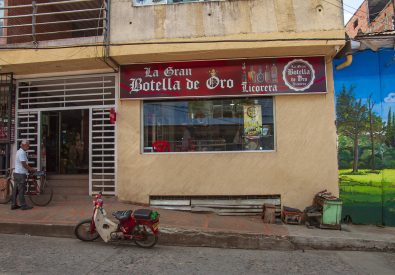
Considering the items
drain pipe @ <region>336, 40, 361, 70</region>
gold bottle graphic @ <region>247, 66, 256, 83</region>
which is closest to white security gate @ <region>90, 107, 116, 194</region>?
gold bottle graphic @ <region>247, 66, 256, 83</region>

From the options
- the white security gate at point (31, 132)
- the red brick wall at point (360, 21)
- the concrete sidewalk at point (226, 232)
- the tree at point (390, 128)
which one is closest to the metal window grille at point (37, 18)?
the white security gate at point (31, 132)

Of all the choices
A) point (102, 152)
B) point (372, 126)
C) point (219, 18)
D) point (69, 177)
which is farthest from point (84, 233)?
point (372, 126)

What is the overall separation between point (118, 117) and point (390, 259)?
6.73 meters

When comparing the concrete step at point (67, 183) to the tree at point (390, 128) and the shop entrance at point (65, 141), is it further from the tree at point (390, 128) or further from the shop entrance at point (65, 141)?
the tree at point (390, 128)

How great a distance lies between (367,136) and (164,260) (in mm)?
5874

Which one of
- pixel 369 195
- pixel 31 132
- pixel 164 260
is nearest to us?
pixel 164 260

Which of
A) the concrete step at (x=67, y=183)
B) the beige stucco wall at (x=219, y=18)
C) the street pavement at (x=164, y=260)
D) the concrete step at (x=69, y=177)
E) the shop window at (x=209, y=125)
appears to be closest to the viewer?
the street pavement at (x=164, y=260)

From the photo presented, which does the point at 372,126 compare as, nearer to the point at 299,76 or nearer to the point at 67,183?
the point at 299,76

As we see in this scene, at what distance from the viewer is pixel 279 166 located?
8.84 m

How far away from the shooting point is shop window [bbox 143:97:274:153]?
913cm

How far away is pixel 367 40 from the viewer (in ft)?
28.0

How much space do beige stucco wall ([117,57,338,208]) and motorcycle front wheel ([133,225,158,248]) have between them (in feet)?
8.46

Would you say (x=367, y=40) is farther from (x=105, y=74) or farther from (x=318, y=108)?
(x=105, y=74)

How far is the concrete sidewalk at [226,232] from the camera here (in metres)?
6.98
